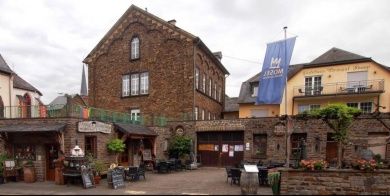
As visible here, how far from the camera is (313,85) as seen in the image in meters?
26.0

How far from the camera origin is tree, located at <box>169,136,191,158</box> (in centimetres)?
2136

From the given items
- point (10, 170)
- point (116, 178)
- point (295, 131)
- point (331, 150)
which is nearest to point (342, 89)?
point (331, 150)

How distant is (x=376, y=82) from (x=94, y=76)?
76.5 ft

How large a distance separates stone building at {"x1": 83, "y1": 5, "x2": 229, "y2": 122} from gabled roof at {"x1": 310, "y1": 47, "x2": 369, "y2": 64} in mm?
9761

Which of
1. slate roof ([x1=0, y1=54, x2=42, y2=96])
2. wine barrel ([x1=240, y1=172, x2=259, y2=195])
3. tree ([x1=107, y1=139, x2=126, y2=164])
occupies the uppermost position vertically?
slate roof ([x1=0, y1=54, x2=42, y2=96])

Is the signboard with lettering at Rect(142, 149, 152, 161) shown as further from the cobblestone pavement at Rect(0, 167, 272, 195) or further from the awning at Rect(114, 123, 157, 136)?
the cobblestone pavement at Rect(0, 167, 272, 195)

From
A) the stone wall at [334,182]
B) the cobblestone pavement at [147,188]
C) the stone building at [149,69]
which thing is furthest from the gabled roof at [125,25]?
the stone wall at [334,182]

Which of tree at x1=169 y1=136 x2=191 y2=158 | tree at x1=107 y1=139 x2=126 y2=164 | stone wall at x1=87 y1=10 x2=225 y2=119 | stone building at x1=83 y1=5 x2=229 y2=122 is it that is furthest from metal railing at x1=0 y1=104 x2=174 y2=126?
stone wall at x1=87 y1=10 x2=225 y2=119

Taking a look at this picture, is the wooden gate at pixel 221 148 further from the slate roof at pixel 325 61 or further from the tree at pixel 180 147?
the slate roof at pixel 325 61

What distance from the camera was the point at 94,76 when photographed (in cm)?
2750

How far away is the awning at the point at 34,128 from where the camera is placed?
46.5 ft

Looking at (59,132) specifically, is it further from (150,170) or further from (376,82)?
(376,82)

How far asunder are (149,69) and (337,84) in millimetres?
15409

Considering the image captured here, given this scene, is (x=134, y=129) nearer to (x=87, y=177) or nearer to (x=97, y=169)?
(x=97, y=169)
